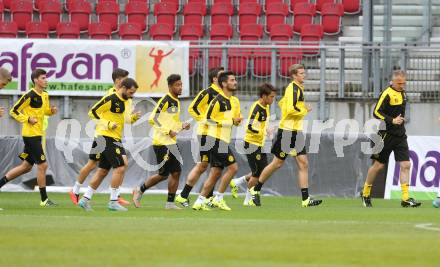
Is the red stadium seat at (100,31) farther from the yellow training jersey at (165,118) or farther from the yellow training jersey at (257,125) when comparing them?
the yellow training jersey at (165,118)

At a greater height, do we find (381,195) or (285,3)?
(285,3)

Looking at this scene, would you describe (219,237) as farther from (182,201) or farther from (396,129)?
(396,129)

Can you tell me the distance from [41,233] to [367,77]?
14.3m

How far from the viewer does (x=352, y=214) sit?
1645cm

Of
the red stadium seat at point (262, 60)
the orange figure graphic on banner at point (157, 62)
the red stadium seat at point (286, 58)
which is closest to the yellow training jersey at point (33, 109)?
the orange figure graphic on banner at point (157, 62)

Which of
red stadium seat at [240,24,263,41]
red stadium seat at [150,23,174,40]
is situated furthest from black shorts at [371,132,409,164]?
red stadium seat at [150,23,174,40]

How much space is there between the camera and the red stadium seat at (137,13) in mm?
29578

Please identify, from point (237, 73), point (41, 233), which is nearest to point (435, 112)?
point (237, 73)

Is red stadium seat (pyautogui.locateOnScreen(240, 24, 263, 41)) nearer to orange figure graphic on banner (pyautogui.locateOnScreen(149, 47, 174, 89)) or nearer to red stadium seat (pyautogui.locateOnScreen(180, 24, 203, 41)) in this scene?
red stadium seat (pyautogui.locateOnScreen(180, 24, 203, 41))

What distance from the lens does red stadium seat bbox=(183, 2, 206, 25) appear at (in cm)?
2942

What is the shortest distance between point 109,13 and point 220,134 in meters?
12.6

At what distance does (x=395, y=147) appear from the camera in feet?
61.9

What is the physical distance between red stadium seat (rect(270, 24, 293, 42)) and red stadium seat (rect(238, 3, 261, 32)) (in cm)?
106

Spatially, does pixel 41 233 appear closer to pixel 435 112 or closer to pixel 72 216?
pixel 72 216
